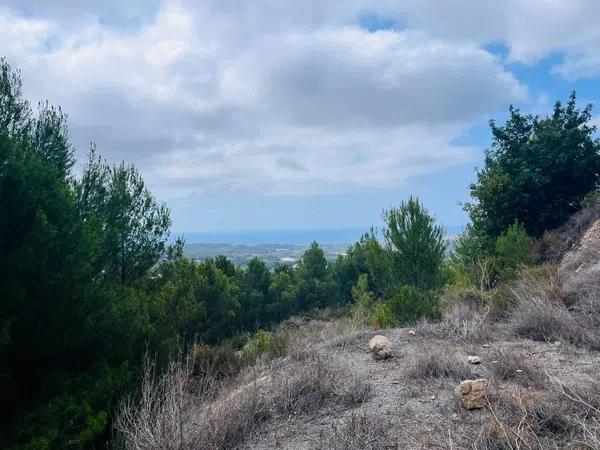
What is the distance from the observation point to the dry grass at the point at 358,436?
177 inches

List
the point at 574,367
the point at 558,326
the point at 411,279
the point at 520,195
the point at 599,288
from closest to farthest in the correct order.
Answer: the point at 574,367, the point at 558,326, the point at 599,288, the point at 411,279, the point at 520,195

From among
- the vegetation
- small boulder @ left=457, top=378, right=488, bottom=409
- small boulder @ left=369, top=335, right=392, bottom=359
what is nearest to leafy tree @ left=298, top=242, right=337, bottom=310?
the vegetation

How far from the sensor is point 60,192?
648 centimetres

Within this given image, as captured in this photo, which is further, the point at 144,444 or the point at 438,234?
the point at 438,234

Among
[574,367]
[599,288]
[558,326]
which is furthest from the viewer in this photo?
[599,288]

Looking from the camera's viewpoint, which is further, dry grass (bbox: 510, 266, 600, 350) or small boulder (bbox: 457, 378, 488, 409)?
dry grass (bbox: 510, 266, 600, 350)

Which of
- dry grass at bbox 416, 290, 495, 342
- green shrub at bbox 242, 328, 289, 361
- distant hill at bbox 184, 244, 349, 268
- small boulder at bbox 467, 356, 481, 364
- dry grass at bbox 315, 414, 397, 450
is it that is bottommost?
green shrub at bbox 242, 328, 289, 361

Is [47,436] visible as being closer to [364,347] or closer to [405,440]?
[405,440]

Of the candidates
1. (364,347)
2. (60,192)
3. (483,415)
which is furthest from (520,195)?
(60,192)

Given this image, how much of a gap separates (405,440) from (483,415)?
835 millimetres

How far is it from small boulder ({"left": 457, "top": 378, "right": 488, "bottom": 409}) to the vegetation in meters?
1.06

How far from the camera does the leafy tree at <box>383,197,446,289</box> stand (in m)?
13.7

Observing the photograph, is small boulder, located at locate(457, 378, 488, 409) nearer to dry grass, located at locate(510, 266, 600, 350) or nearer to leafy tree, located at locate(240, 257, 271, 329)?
dry grass, located at locate(510, 266, 600, 350)

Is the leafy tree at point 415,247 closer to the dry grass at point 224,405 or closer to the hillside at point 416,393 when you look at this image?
the hillside at point 416,393
